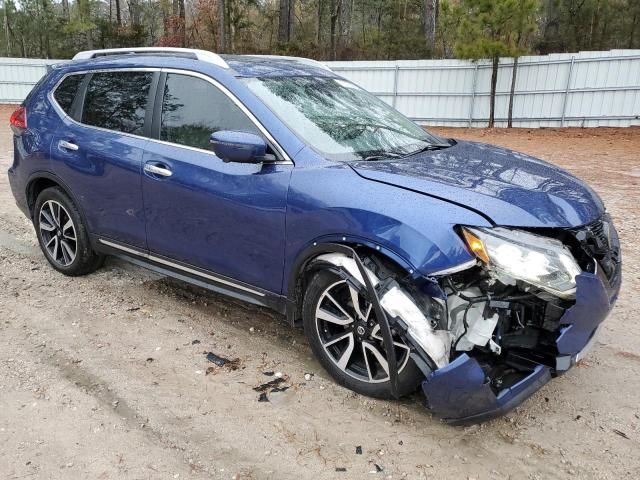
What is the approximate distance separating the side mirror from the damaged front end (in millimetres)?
1031

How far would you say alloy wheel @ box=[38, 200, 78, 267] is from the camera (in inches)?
187

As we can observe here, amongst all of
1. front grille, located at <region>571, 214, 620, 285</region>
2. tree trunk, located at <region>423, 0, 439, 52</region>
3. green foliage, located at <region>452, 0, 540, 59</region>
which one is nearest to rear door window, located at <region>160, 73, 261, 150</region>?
front grille, located at <region>571, 214, 620, 285</region>

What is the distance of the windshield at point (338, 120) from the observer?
3.37 m

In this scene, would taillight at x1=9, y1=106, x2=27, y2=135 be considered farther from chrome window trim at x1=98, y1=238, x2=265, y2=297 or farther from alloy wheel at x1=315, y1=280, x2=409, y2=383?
alloy wheel at x1=315, y1=280, x2=409, y2=383

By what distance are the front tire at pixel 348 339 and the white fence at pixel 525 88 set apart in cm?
1715

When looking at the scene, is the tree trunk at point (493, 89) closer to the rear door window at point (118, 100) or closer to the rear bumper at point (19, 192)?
the rear door window at point (118, 100)

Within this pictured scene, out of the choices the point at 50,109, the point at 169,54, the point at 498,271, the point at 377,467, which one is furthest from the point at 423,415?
the point at 50,109

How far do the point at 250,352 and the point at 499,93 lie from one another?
17758 mm

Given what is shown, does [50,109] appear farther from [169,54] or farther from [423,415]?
[423,415]

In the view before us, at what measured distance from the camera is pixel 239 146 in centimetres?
314

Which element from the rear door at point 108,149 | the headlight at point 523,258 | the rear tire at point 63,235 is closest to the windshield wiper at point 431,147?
the headlight at point 523,258

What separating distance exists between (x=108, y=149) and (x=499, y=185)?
278 centimetres

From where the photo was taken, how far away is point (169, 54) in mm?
4078

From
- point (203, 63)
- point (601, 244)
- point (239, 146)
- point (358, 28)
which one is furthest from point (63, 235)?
point (358, 28)
